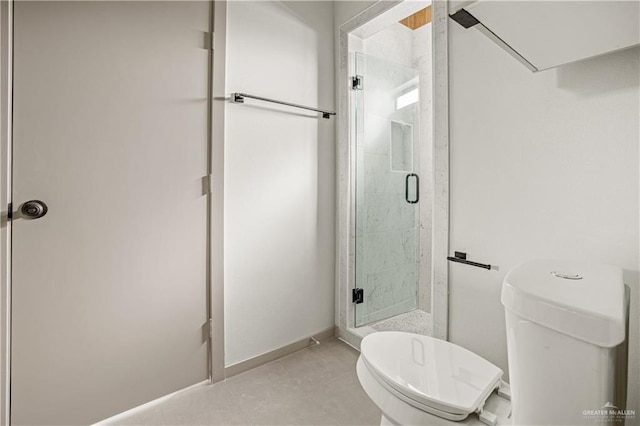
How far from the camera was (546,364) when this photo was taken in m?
0.67

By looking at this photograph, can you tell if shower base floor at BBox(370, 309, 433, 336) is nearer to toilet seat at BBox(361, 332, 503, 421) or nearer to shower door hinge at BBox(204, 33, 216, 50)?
toilet seat at BBox(361, 332, 503, 421)

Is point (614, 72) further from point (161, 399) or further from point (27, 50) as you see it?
point (161, 399)

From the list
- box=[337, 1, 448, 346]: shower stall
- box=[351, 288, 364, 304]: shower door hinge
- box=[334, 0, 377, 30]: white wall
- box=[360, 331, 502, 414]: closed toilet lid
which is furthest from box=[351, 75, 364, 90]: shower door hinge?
box=[360, 331, 502, 414]: closed toilet lid

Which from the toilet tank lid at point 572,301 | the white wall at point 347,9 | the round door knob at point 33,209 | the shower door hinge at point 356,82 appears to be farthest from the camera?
the shower door hinge at point 356,82

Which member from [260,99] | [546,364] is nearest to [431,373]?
[546,364]

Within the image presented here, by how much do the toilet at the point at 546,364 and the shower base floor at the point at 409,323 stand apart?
53.6 inches

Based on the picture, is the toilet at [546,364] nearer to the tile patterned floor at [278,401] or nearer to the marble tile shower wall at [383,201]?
the tile patterned floor at [278,401]

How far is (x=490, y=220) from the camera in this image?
1.44 metres

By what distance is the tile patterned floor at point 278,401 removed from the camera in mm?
1502

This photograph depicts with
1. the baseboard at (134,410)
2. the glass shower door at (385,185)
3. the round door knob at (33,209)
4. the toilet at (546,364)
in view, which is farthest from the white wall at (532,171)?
the round door knob at (33,209)

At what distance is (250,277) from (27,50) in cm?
140

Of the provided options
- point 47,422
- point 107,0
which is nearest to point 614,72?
point 107,0

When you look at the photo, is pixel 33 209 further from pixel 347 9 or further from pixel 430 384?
pixel 347 9

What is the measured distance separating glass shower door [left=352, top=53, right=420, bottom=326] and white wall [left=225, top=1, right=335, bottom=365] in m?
0.21
